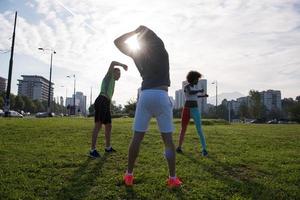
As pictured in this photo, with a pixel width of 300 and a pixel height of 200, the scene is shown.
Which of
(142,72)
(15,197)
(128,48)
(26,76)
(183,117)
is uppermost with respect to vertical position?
(26,76)

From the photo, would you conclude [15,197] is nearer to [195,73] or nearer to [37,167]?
[37,167]

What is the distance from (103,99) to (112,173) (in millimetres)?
2438

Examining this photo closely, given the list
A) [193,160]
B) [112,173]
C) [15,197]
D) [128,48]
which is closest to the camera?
[15,197]

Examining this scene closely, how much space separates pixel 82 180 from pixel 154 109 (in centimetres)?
152

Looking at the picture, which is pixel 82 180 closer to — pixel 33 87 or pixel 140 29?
pixel 140 29

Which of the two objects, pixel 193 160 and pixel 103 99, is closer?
pixel 193 160

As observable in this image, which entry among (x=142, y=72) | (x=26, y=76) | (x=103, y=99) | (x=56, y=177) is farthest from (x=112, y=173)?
(x=26, y=76)

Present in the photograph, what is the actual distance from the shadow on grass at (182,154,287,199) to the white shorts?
1252 mm

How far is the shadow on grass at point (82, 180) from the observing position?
451 centimetres

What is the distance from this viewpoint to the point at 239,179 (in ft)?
18.4

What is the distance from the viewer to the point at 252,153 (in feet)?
27.6

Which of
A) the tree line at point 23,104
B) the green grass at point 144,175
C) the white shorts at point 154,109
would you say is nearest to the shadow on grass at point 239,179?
the green grass at point 144,175

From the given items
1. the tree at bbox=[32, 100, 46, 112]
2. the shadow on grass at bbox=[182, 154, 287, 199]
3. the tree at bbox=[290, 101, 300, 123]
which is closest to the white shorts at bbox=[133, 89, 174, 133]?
the shadow on grass at bbox=[182, 154, 287, 199]

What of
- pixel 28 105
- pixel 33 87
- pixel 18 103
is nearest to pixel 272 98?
pixel 33 87
